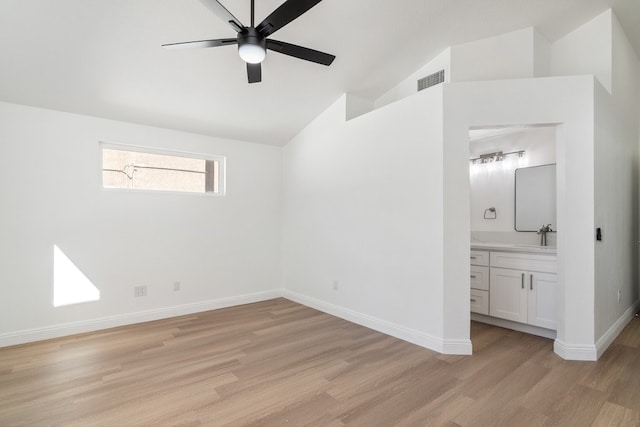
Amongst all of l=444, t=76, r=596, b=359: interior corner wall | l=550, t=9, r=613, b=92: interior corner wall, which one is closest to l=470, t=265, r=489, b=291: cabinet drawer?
l=444, t=76, r=596, b=359: interior corner wall

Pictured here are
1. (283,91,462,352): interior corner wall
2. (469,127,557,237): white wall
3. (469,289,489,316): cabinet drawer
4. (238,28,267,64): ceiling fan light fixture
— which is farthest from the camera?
(469,127,557,237): white wall

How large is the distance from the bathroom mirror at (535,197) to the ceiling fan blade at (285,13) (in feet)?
11.6

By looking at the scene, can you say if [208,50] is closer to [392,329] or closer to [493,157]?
[392,329]

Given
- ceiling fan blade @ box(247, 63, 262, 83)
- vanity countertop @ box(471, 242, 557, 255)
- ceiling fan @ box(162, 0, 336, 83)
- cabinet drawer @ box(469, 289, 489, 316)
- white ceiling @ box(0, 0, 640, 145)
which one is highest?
white ceiling @ box(0, 0, 640, 145)

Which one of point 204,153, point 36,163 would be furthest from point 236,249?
point 36,163

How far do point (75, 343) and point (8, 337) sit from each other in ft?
1.96

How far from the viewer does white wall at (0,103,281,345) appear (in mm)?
3154

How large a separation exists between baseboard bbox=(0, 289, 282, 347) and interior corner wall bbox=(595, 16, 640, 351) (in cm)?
400

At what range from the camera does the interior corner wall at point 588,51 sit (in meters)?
3.16

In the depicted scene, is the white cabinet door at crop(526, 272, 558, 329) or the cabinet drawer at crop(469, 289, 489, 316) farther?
the cabinet drawer at crop(469, 289, 489, 316)

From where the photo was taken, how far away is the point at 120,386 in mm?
2361

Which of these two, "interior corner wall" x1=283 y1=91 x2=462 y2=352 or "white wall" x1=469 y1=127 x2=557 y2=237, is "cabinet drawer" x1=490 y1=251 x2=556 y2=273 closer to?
"white wall" x1=469 y1=127 x2=557 y2=237

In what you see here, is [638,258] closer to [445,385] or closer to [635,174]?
[635,174]

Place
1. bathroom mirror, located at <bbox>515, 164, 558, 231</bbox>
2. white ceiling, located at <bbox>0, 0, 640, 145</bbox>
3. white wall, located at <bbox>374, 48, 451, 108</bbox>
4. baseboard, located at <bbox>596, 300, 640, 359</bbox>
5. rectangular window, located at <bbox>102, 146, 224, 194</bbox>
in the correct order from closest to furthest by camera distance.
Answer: white ceiling, located at <bbox>0, 0, 640, 145</bbox>, baseboard, located at <bbox>596, 300, 640, 359</bbox>, white wall, located at <bbox>374, 48, 451, 108</bbox>, rectangular window, located at <bbox>102, 146, 224, 194</bbox>, bathroom mirror, located at <bbox>515, 164, 558, 231</bbox>
